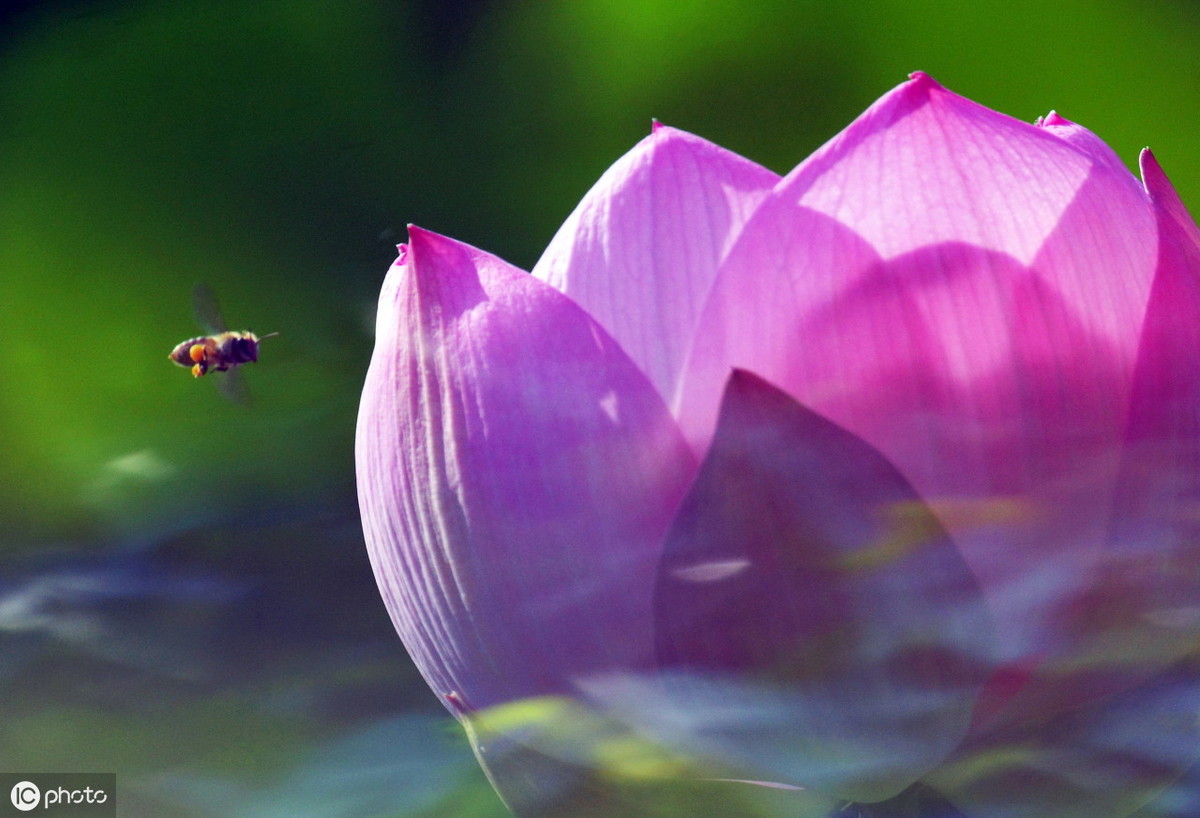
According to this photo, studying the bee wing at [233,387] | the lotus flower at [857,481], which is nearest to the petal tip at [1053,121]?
the lotus flower at [857,481]

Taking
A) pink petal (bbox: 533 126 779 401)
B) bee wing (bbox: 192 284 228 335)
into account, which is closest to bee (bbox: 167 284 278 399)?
bee wing (bbox: 192 284 228 335)

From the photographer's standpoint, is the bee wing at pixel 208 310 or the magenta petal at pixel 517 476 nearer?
the magenta petal at pixel 517 476

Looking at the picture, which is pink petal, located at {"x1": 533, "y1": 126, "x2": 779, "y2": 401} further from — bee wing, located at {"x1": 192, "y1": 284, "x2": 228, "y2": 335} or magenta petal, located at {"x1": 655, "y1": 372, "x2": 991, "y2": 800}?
bee wing, located at {"x1": 192, "y1": 284, "x2": 228, "y2": 335}

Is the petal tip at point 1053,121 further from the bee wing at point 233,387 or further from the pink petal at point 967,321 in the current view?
the bee wing at point 233,387

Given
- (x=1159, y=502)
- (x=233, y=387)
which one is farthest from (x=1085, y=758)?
(x=233, y=387)

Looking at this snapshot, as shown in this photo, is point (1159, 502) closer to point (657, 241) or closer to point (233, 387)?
point (657, 241)
